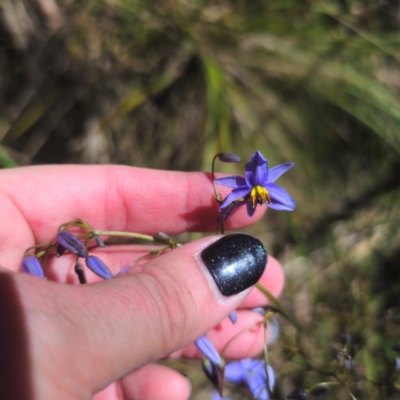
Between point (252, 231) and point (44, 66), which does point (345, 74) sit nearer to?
point (252, 231)

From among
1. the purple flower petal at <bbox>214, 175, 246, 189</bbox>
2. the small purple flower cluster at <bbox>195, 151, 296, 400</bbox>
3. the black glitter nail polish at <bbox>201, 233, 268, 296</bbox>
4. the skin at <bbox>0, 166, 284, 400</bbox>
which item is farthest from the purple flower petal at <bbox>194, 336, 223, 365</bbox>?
the purple flower petal at <bbox>214, 175, 246, 189</bbox>

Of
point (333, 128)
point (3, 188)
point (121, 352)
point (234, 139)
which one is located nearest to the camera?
point (121, 352)

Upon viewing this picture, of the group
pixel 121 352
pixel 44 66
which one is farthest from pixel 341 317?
pixel 44 66

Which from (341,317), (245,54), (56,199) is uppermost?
(245,54)

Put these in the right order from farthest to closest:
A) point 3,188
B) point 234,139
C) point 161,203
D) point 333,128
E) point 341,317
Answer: point 333,128
point 234,139
point 341,317
point 161,203
point 3,188

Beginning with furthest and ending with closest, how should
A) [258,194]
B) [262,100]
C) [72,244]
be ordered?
[262,100] → [258,194] → [72,244]

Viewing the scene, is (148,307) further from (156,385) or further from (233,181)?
(156,385)

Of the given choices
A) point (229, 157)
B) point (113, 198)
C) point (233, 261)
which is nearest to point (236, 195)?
point (229, 157)
